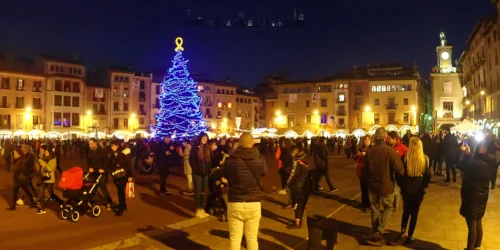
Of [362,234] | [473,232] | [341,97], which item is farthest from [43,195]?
[341,97]

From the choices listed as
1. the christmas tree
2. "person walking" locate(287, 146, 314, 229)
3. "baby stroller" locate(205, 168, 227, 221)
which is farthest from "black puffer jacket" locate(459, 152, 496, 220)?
the christmas tree

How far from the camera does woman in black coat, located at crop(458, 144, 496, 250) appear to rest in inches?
253

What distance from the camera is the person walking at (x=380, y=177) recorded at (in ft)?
22.7

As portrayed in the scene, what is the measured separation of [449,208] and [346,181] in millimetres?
6438

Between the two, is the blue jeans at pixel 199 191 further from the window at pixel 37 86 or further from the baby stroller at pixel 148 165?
the window at pixel 37 86

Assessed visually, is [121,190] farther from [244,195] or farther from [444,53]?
[444,53]

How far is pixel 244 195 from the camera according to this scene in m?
5.23

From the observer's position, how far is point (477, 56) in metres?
52.1

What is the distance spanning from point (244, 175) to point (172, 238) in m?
3.06

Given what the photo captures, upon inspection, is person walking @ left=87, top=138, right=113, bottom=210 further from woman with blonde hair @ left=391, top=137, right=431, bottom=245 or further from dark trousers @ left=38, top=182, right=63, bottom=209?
woman with blonde hair @ left=391, top=137, right=431, bottom=245

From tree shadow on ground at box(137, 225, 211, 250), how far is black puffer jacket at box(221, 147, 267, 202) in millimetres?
2197

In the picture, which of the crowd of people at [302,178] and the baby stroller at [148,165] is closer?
the crowd of people at [302,178]

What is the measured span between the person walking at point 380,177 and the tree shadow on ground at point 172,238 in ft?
8.48

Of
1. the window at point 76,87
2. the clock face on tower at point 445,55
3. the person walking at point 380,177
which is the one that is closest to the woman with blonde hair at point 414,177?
the person walking at point 380,177
